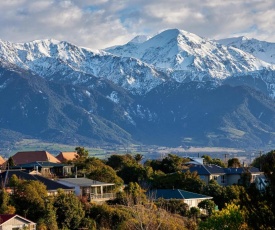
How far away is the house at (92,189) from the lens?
72.4 m

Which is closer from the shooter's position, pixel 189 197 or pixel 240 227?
pixel 240 227

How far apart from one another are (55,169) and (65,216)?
3016 cm

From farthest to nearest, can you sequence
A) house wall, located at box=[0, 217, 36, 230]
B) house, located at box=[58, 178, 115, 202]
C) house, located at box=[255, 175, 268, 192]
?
house, located at box=[58, 178, 115, 202] → house wall, located at box=[0, 217, 36, 230] → house, located at box=[255, 175, 268, 192]

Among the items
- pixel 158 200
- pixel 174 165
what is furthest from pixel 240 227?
pixel 174 165

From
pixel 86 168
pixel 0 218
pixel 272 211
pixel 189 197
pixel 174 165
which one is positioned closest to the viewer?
pixel 272 211

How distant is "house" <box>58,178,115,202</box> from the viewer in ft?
237

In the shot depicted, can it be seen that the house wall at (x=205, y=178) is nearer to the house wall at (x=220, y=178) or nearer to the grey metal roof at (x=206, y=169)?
the grey metal roof at (x=206, y=169)

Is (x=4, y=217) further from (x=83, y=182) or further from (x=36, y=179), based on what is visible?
(x=83, y=182)

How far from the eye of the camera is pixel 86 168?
291ft

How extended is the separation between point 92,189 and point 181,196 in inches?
335

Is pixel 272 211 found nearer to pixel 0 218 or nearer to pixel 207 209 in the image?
pixel 0 218

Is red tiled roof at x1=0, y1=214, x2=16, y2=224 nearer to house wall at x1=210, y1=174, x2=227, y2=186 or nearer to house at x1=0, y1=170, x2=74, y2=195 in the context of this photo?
house at x1=0, y1=170, x2=74, y2=195

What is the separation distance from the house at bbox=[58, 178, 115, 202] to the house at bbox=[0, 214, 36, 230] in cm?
1272

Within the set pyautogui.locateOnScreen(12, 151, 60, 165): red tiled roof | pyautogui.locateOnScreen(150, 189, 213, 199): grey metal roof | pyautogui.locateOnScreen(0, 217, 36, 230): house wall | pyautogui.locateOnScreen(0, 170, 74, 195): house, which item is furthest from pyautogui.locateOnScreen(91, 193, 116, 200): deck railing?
pyautogui.locateOnScreen(12, 151, 60, 165): red tiled roof
